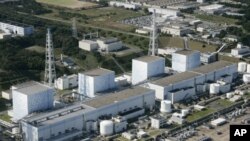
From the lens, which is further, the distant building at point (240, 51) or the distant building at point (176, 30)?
the distant building at point (176, 30)

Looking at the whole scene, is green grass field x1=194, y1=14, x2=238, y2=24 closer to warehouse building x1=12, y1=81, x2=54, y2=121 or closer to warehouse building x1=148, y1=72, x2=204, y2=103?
warehouse building x1=148, y1=72, x2=204, y2=103

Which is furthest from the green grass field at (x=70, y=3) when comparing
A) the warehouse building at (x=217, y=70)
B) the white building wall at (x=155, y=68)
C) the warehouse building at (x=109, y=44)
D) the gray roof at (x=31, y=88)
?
the gray roof at (x=31, y=88)

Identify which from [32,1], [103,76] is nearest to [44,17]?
[32,1]

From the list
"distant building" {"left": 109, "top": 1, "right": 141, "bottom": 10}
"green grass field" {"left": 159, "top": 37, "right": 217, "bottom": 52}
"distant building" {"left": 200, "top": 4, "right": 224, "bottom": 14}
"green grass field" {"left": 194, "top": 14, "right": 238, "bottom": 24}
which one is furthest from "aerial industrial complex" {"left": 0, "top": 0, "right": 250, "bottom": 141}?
"distant building" {"left": 109, "top": 1, "right": 141, "bottom": 10}

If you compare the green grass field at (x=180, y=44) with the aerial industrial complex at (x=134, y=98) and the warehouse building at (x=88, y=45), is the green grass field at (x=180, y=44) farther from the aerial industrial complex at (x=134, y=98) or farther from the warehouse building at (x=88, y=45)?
the warehouse building at (x=88, y=45)

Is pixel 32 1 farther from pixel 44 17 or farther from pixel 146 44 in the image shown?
pixel 146 44

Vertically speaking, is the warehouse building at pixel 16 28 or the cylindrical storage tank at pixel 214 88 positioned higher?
the warehouse building at pixel 16 28

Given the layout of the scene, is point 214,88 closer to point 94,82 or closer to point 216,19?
point 94,82
